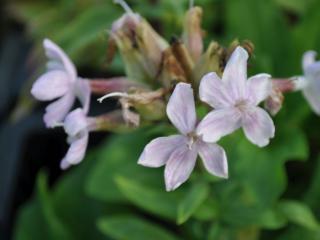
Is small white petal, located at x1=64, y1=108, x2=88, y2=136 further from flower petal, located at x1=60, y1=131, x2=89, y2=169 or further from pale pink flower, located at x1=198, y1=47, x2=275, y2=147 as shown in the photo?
pale pink flower, located at x1=198, y1=47, x2=275, y2=147

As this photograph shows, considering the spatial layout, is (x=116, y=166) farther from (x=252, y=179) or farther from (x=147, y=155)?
(x=147, y=155)

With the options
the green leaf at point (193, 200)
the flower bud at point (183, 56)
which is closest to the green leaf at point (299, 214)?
the green leaf at point (193, 200)

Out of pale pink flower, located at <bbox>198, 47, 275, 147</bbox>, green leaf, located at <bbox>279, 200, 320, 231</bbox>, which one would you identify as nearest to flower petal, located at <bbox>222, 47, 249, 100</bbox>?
pale pink flower, located at <bbox>198, 47, 275, 147</bbox>

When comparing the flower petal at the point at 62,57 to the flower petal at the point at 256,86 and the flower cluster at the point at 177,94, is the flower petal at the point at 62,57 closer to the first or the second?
the flower cluster at the point at 177,94

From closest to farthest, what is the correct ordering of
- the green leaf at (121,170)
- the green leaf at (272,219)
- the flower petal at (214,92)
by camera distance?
the flower petal at (214,92) < the green leaf at (272,219) < the green leaf at (121,170)

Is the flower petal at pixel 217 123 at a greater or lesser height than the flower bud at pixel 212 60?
greater

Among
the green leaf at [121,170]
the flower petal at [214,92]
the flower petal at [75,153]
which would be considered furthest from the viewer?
the green leaf at [121,170]

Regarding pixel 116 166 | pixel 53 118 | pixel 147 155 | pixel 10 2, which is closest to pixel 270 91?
pixel 147 155

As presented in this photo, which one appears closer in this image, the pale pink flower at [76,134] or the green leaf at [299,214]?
the pale pink flower at [76,134]

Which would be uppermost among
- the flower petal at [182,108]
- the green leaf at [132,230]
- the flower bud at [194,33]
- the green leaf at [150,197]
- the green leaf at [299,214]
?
the flower petal at [182,108]
